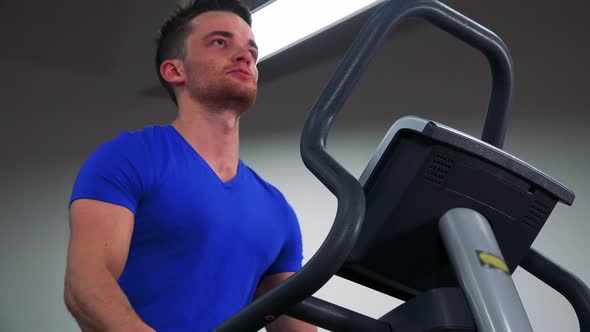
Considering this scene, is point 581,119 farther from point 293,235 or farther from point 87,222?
point 87,222

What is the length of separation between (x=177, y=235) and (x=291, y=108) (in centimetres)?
196

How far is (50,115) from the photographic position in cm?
377

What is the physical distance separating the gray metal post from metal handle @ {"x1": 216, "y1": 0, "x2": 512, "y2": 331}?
0.13 m

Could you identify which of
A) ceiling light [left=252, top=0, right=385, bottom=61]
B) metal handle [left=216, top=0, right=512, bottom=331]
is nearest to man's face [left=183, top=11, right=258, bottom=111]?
metal handle [left=216, top=0, right=512, bottom=331]

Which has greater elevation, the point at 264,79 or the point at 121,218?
the point at 264,79

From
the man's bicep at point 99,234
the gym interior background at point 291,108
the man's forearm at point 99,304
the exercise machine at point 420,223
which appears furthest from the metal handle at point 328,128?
the gym interior background at point 291,108

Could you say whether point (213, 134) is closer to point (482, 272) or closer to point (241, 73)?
point (241, 73)

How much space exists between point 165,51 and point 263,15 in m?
0.92

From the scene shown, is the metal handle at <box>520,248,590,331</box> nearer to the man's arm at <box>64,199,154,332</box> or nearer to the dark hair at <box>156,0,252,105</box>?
the man's arm at <box>64,199,154,332</box>

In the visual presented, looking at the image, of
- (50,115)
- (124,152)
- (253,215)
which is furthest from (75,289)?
(50,115)

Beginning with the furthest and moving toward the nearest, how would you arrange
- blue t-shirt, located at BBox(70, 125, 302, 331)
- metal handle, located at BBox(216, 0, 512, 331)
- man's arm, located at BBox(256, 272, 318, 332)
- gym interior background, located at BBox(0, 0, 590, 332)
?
gym interior background, located at BBox(0, 0, 590, 332)
man's arm, located at BBox(256, 272, 318, 332)
blue t-shirt, located at BBox(70, 125, 302, 331)
metal handle, located at BBox(216, 0, 512, 331)

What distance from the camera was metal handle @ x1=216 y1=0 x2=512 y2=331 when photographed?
0.69 metres

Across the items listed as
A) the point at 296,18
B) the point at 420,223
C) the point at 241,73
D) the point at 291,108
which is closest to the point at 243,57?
the point at 241,73

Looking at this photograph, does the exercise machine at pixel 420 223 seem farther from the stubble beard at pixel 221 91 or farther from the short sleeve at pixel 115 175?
the stubble beard at pixel 221 91
